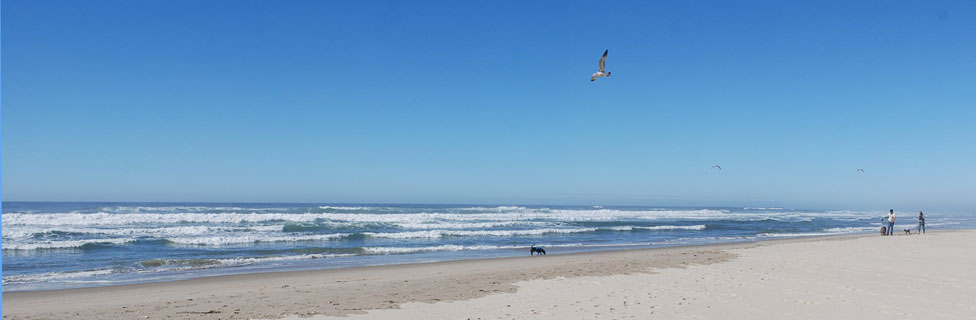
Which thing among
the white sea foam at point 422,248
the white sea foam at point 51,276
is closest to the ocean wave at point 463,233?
the white sea foam at point 422,248

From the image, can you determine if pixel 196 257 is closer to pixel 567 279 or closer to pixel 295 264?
pixel 295 264

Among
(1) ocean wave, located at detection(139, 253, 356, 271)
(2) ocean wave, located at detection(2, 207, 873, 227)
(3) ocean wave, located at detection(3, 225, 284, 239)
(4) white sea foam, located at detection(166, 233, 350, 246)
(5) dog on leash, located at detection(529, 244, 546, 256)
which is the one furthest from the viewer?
(2) ocean wave, located at detection(2, 207, 873, 227)

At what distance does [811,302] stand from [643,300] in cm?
229

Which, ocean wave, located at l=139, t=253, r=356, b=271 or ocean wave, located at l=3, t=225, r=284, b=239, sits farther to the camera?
ocean wave, located at l=3, t=225, r=284, b=239

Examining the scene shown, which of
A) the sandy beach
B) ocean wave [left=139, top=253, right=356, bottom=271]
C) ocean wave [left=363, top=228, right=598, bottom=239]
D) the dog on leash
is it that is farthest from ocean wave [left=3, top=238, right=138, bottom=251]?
the dog on leash

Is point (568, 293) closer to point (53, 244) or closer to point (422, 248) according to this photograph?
point (422, 248)

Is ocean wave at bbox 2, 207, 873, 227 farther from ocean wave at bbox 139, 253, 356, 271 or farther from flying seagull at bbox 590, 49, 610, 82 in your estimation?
flying seagull at bbox 590, 49, 610, 82

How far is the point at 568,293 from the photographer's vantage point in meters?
9.21

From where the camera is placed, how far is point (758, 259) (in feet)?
45.5

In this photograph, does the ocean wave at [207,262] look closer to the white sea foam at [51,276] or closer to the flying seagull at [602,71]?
the white sea foam at [51,276]

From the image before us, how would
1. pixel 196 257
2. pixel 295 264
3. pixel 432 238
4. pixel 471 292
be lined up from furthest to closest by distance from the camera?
pixel 432 238, pixel 196 257, pixel 295 264, pixel 471 292

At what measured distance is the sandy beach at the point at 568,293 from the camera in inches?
309

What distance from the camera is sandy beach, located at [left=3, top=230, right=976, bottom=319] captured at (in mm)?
7836

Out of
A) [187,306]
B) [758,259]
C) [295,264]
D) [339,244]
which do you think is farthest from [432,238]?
[187,306]
